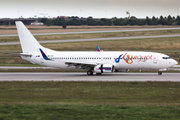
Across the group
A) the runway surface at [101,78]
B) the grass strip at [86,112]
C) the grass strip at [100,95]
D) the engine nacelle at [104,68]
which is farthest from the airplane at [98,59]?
the grass strip at [86,112]

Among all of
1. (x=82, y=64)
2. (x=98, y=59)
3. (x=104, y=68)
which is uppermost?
(x=98, y=59)

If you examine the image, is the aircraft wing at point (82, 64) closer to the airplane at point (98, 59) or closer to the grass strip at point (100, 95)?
the airplane at point (98, 59)

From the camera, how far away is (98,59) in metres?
44.2

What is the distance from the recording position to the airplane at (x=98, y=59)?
42.1m

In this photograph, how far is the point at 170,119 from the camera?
15.7 meters

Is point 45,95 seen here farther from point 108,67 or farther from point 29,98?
point 108,67

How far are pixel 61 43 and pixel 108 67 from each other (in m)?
50.7

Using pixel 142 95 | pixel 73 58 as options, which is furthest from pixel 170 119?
pixel 73 58

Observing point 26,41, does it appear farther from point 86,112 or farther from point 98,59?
point 86,112

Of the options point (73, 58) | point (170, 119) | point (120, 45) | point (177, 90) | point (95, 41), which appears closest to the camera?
point (170, 119)

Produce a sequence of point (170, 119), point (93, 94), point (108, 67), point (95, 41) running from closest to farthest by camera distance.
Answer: point (170, 119) → point (93, 94) → point (108, 67) → point (95, 41)

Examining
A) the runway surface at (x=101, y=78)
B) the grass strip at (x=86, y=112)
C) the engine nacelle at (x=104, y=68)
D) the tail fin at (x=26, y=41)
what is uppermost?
the tail fin at (x=26, y=41)

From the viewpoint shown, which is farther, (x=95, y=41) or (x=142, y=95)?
(x=95, y=41)

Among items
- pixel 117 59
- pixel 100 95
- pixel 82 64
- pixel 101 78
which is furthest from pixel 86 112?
pixel 117 59
